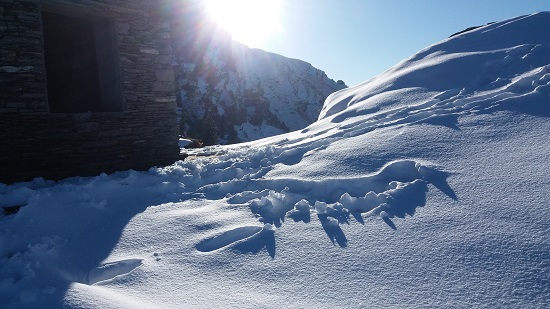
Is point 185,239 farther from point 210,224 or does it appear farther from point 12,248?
point 12,248

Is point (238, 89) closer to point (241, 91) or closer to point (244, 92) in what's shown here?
point (241, 91)

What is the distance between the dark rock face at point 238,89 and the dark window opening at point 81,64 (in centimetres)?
1839

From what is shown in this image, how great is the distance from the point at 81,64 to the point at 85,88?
0.44m

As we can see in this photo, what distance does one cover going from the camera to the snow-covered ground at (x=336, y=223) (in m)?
1.98

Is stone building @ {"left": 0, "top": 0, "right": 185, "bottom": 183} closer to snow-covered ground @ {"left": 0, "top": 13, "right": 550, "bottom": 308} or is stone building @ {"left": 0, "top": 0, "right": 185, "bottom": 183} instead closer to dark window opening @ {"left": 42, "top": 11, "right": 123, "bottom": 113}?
dark window opening @ {"left": 42, "top": 11, "right": 123, "bottom": 113}

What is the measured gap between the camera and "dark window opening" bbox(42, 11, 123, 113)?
19.2ft

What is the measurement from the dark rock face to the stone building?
18.8 meters

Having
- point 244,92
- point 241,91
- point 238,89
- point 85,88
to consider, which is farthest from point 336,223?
point 244,92

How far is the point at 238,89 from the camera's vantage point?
45.0 meters

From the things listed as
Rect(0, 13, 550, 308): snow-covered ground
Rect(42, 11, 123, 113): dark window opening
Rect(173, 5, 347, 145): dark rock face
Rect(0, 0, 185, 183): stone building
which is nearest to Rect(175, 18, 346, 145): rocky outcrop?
Rect(173, 5, 347, 145): dark rock face

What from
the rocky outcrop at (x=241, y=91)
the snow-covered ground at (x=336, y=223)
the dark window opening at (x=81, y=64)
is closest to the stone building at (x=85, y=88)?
the dark window opening at (x=81, y=64)

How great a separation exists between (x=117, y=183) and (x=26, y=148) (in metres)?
1.46

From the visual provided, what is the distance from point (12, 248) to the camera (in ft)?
9.39

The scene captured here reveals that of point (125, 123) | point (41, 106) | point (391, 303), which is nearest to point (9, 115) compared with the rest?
point (41, 106)
